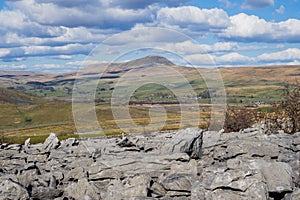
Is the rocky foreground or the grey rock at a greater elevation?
the rocky foreground

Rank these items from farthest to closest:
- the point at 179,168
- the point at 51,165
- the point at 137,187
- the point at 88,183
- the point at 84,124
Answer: the point at 84,124, the point at 51,165, the point at 179,168, the point at 88,183, the point at 137,187

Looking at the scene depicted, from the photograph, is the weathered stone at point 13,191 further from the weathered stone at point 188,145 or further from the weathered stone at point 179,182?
the weathered stone at point 188,145

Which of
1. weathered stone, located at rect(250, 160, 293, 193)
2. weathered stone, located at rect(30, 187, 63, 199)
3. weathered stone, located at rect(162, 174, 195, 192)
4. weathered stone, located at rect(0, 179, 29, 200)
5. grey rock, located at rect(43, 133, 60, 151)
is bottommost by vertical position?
grey rock, located at rect(43, 133, 60, 151)

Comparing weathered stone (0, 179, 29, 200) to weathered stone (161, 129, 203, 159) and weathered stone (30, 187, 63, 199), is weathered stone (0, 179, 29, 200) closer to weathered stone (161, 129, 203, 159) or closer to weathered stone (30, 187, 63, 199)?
weathered stone (30, 187, 63, 199)

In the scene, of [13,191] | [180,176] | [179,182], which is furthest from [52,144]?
[179,182]

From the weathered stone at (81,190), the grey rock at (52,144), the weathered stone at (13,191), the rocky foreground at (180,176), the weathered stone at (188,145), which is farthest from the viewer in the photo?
the grey rock at (52,144)

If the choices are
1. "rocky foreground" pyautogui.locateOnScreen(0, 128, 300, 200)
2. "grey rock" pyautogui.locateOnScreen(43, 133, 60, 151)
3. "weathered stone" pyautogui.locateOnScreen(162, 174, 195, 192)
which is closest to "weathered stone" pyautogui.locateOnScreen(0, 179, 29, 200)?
"rocky foreground" pyautogui.locateOnScreen(0, 128, 300, 200)

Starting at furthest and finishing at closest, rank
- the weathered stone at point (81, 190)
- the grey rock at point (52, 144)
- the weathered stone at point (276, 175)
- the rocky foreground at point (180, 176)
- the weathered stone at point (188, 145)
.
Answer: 1. the grey rock at point (52, 144)
2. the weathered stone at point (188, 145)
3. the weathered stone at point (81, 190)
4. the weathered stone at point (276, 175)
5. the rocky foreground at point (180, 176)

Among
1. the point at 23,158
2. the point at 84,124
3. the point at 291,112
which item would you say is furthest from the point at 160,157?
the point at 84,124

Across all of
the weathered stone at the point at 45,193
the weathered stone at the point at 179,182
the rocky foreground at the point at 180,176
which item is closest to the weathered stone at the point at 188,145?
the rocky foreground at the point at 180,176

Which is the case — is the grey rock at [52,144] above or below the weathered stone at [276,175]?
below

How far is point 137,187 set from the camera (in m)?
15.4

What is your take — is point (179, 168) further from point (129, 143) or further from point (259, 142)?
point (129, 143)

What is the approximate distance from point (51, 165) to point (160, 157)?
6.69 m
